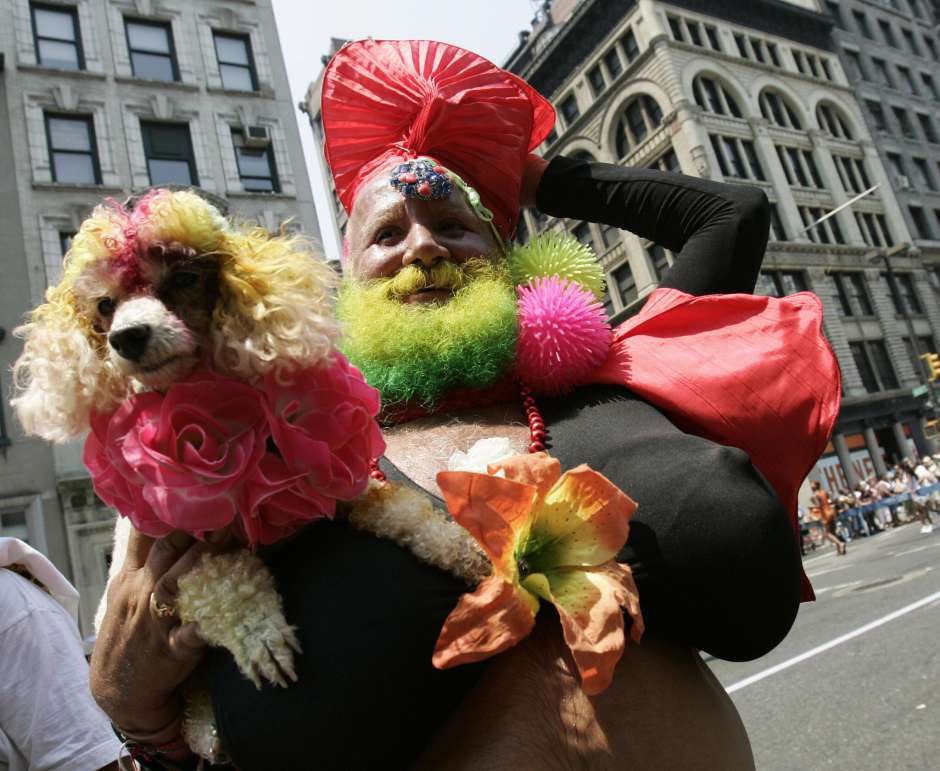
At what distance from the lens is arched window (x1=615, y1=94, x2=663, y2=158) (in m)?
28.9

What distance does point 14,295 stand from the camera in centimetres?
1516

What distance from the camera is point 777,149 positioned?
1213 inches

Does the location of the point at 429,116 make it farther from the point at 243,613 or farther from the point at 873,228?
the point at 873,228

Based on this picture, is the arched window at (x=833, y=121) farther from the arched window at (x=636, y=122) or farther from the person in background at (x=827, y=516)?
the person in background at (x=827, y=516)

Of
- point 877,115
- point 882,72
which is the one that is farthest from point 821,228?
point 882,72

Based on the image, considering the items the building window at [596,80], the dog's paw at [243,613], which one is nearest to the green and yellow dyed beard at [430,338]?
the dog's paw at [243,613]

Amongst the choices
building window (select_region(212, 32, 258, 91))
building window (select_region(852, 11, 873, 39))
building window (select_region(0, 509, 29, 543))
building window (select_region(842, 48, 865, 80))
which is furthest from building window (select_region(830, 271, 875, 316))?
building window (select_region(0, 509, 29, 543))

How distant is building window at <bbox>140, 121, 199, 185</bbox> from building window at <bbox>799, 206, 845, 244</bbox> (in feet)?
78.2

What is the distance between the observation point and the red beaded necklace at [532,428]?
4.74 ft

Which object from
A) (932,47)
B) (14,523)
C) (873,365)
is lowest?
(14,523)

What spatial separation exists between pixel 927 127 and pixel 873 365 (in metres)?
16.1

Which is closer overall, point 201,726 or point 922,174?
point 201,726

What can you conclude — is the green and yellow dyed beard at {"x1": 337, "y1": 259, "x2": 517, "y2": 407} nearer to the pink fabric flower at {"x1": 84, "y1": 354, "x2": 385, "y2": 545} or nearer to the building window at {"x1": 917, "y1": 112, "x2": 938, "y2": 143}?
the pink fabric flower at {"x1": 84, "y1": 354, "x2": 385, "y2": 545}

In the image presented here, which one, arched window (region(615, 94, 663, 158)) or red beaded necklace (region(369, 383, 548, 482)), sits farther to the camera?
arched window (region(615, 94, 663, 158))
